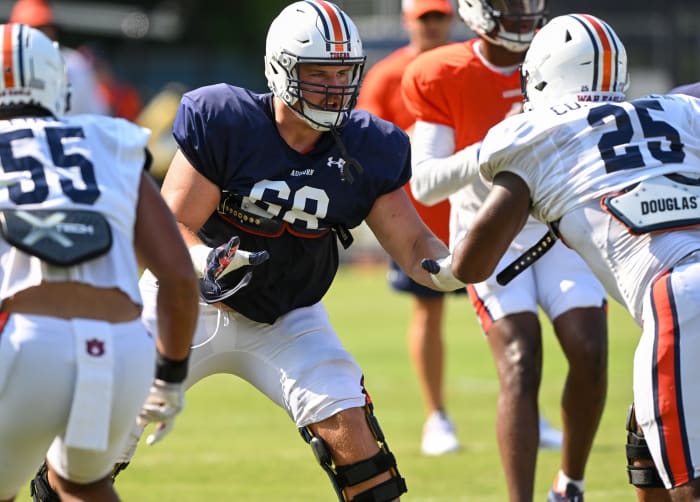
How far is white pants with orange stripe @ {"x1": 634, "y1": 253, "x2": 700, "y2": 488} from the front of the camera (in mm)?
3770

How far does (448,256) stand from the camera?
4480 mm

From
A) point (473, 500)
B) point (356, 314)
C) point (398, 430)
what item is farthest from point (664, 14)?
point (473, 500)

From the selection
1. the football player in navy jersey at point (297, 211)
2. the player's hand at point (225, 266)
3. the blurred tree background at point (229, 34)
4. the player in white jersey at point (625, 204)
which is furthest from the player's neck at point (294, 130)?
the blurred tree background at point (229, 34)

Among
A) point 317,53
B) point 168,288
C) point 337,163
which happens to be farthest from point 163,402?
point 317,53

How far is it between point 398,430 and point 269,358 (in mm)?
3344

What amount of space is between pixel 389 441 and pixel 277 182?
3187 mm

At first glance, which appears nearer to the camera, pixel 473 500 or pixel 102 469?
pixel 102 469

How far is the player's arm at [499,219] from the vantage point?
4027 mm

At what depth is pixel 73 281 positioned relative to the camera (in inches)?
134

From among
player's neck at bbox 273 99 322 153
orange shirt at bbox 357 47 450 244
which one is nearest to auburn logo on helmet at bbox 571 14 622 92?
player's neck at bbox 273 99 322 153

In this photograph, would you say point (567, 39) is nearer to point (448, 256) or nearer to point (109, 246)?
point (448, 256)

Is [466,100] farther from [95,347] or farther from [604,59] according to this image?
[95,347]

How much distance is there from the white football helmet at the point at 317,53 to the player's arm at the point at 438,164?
2.72 feet

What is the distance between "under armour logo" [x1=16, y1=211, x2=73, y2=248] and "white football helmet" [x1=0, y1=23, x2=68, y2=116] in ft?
1.13
